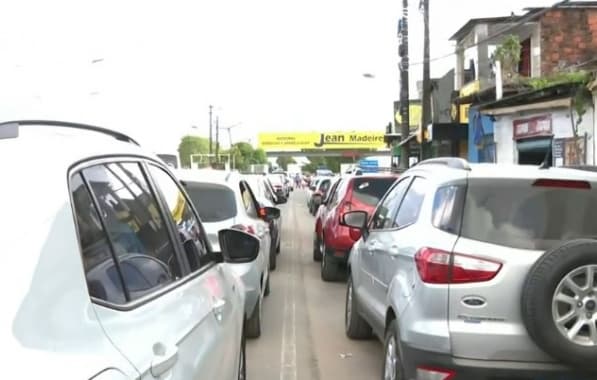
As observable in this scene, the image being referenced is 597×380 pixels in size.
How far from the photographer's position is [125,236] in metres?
2.74

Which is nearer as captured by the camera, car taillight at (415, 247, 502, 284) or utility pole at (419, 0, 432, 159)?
car taillight at (415, 247, 502, 284)

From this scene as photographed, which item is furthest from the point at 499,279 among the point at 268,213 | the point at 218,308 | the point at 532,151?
the point at 532,151

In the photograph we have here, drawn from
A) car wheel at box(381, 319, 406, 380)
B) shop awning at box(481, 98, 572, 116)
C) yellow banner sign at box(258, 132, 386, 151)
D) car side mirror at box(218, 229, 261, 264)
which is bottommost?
car wheel at box(381, 319, 406, 380)

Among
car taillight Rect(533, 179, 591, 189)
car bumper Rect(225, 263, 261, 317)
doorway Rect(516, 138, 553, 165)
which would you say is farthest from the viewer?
doorway Rect(516, 138, 553, 165)

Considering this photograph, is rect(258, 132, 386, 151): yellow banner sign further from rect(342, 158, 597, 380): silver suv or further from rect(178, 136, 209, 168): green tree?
rect(342, 158, 597, 380): silver suv

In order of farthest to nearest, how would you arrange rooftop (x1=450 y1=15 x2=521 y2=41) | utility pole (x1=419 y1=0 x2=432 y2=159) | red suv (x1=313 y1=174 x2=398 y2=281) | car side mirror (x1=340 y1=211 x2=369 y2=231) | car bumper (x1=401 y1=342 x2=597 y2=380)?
1. rooftop (x1=450 y1=15 x2=521 y2=41)
2. utility pole (x1=419 y1=0 x2=432 y2=159)
3. red suv (x1=313 y1=174 x2=398 y2=281)
4. car side mirror (x1=340 y1=211 x2=369 y2=231)
5. car bumper (x1=401 y1=342 x2=597 y2=380)

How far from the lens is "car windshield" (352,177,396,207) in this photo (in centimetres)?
1173

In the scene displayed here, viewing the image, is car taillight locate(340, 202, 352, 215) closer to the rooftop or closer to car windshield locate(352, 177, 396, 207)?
car windshield locate(352, 177, 396, 207)

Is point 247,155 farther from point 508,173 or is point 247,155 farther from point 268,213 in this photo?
point 508,173

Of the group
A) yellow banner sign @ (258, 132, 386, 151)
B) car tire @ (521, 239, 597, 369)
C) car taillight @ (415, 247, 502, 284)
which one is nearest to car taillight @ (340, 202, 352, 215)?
car taillight @ (415, 247, 502, 284)

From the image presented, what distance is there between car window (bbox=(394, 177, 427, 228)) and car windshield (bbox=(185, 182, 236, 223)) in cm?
257

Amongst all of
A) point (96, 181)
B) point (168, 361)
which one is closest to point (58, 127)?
point (96, 181)

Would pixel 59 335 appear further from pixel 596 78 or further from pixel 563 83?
pixel 563 83

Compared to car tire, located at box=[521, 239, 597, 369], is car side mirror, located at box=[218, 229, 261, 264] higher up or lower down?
higher up
